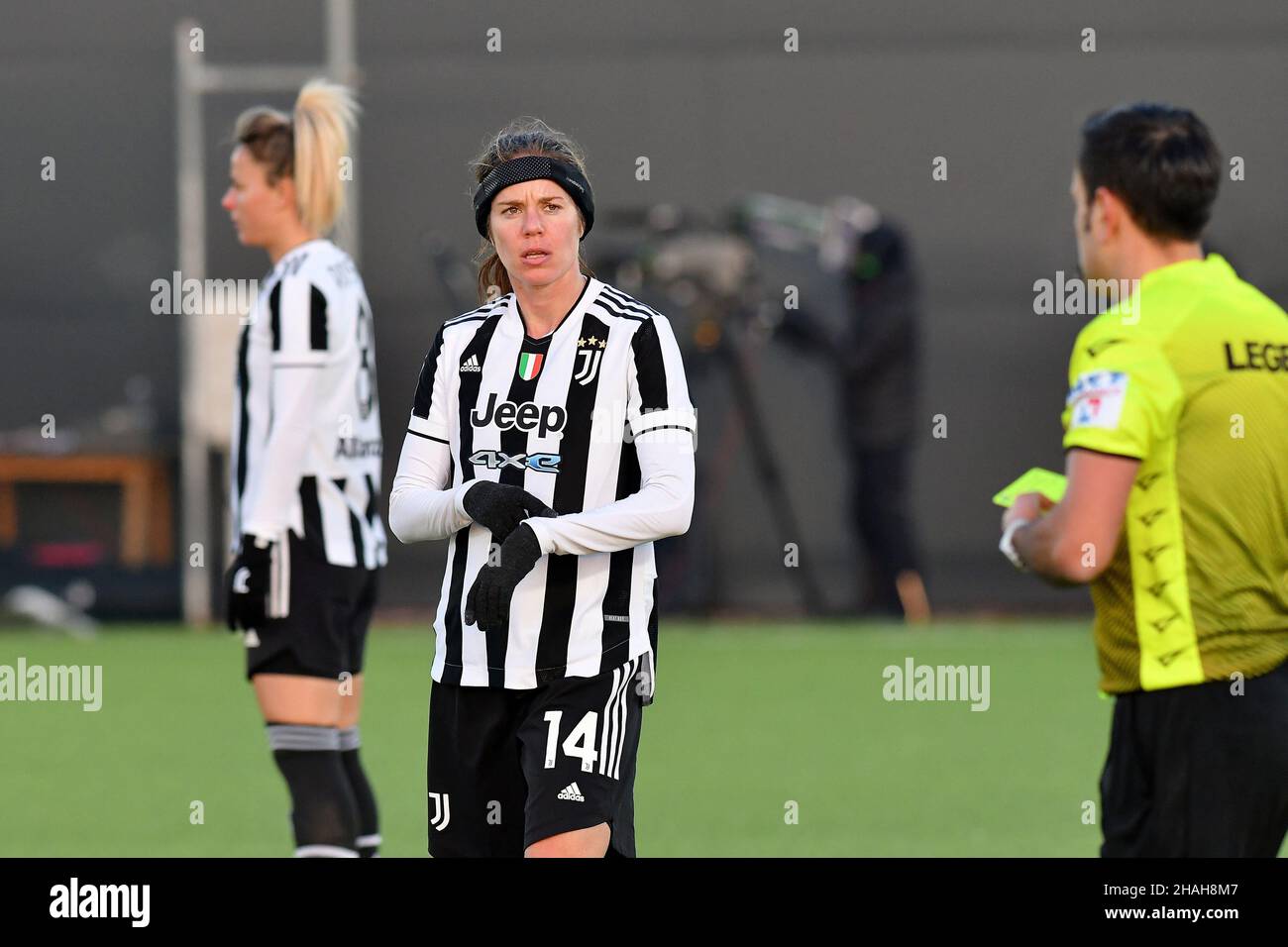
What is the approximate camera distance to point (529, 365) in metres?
3.65

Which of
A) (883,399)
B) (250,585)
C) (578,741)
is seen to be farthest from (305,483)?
(883,399)

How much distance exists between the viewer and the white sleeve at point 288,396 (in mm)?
4891

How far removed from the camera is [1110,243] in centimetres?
322

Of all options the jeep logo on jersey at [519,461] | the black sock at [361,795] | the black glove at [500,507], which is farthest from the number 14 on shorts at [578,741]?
the black sock at [361,795]

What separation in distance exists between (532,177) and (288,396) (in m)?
1.51

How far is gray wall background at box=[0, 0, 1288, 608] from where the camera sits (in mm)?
12070

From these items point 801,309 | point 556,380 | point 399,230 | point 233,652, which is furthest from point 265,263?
point 556,380

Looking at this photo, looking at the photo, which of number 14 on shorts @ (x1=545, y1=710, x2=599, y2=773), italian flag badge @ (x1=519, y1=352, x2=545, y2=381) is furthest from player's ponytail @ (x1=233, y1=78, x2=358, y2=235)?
number 14 on shorts @ (x1=545, y1=710, x2=599, y2=773)

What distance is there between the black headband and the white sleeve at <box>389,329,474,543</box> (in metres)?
0.31

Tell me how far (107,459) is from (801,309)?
15.6ft

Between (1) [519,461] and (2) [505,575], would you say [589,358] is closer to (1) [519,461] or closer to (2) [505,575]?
(1) [519,461]

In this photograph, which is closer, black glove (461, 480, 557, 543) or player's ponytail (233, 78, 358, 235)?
black glove (461, 480, 557, 543)

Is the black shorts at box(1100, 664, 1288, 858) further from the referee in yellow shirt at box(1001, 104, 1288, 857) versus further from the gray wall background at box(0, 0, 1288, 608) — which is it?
the gray wall background at box(0, 0, 1288, 608)
